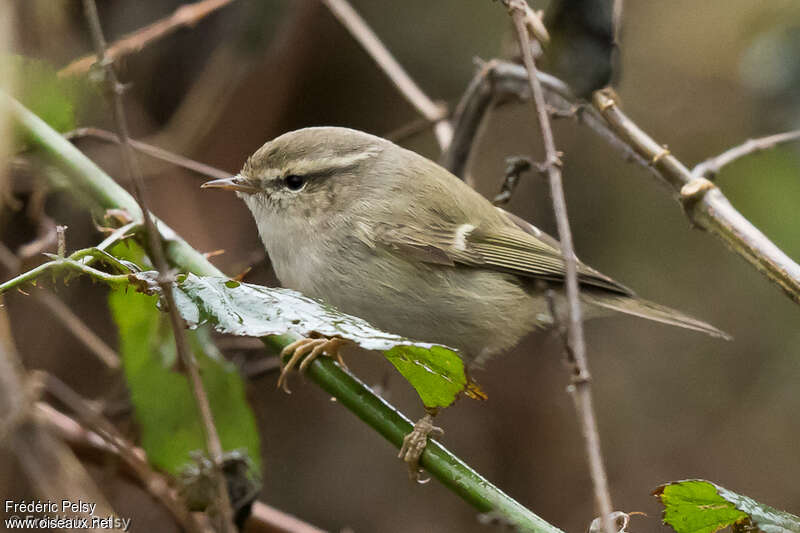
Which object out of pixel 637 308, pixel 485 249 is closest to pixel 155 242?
pixel 485 249

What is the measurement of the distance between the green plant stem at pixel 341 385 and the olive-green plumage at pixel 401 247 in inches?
23.5

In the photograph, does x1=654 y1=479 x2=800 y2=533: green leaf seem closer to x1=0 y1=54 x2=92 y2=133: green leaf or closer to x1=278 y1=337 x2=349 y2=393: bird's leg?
x1=278 y1=337 x2=349 y2=393: bird's leg

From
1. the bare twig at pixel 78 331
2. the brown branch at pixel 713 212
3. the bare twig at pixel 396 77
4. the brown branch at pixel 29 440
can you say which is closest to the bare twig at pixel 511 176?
the brown branch at pixel 713 212

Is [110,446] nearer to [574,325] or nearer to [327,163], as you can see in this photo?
[327,163]

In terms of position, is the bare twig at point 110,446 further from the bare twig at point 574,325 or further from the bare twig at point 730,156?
the bare twig at point 730,156

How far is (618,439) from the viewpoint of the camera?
3.97 metres

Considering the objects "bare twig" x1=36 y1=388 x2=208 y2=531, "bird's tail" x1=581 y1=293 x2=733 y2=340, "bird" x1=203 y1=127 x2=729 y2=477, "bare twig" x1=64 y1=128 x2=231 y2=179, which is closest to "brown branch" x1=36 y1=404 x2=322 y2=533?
"bare twig" x1=36 y1=388 x2=208 y2=531

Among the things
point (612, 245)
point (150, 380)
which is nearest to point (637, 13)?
point (612, 245)

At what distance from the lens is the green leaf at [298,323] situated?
4.21ft

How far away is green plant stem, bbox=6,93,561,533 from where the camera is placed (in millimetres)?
1388

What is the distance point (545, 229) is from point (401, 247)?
74.6 inches

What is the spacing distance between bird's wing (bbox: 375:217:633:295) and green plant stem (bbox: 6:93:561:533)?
2.50 ft

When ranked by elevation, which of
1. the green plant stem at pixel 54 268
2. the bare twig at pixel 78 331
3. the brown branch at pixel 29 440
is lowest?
the brown branch at pixel 29 440

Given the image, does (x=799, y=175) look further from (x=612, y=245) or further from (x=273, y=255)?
(x=273, y=255)
